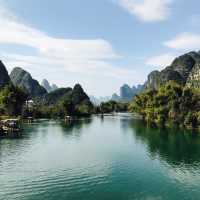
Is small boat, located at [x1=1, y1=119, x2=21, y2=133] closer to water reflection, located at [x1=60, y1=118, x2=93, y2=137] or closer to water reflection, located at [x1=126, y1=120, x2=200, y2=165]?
water reflection, located at [x1=60, y1=118, x2=93, y2=137]

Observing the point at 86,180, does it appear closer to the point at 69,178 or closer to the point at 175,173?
the point at 69,178

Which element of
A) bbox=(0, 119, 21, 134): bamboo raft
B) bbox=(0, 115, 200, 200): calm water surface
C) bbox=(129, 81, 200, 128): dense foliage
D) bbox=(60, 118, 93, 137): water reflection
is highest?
bbox=(129, 81, 200, 128): dense foliage

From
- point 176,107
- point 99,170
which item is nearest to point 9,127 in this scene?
point 99,170

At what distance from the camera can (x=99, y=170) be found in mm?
55000

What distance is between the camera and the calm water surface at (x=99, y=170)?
4231cm

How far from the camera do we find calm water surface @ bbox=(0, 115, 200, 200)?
42312 mm

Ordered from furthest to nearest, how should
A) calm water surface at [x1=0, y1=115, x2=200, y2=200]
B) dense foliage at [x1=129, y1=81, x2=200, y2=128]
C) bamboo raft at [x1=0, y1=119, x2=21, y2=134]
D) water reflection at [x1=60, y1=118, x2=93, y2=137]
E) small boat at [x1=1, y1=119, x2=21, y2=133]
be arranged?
dense foliage at [x1=129, y1=81, x2=200, y2=128]
water reflection at [x1=60, y1=118, x2=93, y2=137]
small boat at [x1=1, y1=119, x2=21, y2=133]
bamboo raft at [x1=0, y1=119, x2=21, y2=134]
calm water surface at [x1=0, y1=115, x2=200, y2=200]

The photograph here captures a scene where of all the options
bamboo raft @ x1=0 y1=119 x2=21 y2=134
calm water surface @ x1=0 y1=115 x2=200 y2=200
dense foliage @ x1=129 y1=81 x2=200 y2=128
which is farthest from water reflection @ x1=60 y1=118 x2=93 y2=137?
dense foliage @ x1=129 y1=81 x2=200 y2=128

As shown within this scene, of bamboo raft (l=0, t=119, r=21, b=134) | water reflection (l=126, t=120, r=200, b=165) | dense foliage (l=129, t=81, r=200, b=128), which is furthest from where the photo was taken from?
dense foliage (l=129, t=81, r=200, b=128)

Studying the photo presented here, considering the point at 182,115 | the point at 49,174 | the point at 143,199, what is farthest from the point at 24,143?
the point at 182,115

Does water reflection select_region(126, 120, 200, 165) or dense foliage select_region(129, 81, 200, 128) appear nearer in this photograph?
water reflection select_region(126, 120, 200, 165)

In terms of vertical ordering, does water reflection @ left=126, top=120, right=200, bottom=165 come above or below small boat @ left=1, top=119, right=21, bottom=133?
below

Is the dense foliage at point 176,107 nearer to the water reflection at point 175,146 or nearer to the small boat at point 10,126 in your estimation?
the water reflection at point 175,146

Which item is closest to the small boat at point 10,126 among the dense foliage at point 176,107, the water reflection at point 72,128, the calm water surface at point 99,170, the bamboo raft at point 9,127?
the bamboo raft at point 9,127
